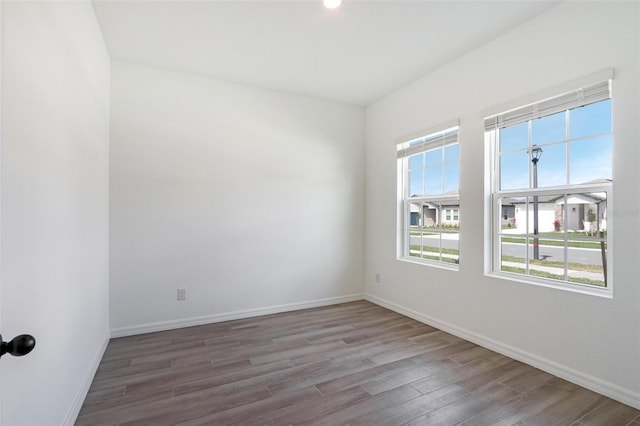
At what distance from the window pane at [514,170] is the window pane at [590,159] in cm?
34

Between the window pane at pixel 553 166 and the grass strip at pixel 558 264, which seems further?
the window pane at pixel 553 166

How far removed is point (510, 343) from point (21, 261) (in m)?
3.35

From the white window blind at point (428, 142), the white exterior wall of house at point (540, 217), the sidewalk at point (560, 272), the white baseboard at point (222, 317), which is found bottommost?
the white baseboard at point (222, 317)

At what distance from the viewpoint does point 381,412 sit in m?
1.91

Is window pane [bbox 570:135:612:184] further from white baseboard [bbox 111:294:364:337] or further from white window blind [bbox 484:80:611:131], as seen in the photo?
white baseboard [bbox 111:294:364:337]

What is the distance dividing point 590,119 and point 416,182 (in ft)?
5.93

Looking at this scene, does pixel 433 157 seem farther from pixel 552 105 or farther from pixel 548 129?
pixel 552 105

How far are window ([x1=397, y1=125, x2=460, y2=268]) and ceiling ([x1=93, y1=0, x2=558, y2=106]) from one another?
2.83 ft

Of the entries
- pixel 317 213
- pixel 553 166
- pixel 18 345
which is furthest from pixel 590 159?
pixel 18 345

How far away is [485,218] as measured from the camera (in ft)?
9.54

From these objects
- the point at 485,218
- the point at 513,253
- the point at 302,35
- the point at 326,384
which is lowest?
the point at 326,384

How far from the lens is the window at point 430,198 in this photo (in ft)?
11.0

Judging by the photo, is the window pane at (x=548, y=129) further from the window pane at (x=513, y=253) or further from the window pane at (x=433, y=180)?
the window pane at (x=433, y=180)

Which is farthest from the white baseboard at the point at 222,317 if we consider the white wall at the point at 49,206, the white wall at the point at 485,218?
the white wall at the point at 485,218
